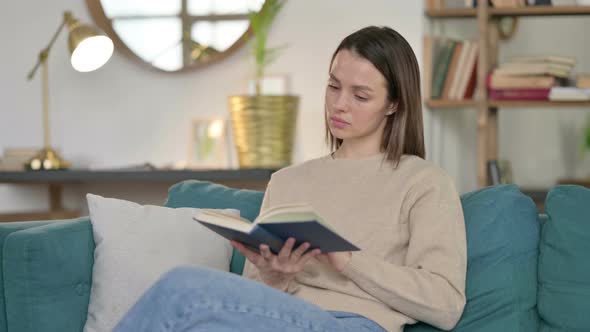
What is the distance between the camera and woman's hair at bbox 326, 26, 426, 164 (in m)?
2.06

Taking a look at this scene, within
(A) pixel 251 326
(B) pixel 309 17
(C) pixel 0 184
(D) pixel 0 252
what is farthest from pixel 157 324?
(C) pixel 0 184

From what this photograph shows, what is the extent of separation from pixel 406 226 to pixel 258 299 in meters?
0.47

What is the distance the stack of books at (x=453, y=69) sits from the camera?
12.6ft

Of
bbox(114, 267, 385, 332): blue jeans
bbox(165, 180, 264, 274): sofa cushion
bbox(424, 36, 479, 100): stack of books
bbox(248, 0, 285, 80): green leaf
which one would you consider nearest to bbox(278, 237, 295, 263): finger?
bbox(114, 267, 385, 332): blue jeans

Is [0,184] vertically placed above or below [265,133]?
below

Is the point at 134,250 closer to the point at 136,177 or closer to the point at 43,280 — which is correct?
the point at 43,280

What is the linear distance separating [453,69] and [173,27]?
1.20m

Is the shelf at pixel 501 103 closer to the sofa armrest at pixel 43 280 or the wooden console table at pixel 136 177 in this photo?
the wooden console table at pixel 136 177

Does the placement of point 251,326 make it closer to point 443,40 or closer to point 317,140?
point 317,140

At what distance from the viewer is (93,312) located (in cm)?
224

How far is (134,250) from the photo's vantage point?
2.25m

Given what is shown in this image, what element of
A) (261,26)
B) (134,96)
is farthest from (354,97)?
(134,96)

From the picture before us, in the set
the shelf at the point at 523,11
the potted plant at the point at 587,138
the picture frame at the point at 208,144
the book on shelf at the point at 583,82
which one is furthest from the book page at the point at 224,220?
the potted plant at the point at 587,138

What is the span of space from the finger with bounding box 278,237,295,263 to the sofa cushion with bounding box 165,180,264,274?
0.57 meters
